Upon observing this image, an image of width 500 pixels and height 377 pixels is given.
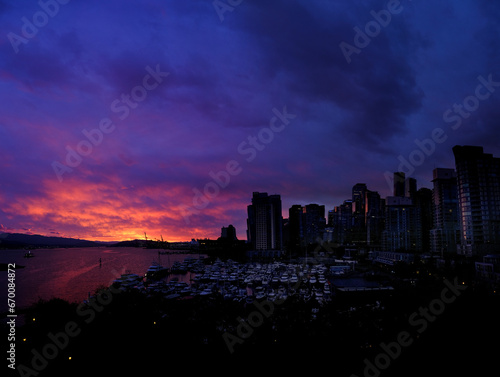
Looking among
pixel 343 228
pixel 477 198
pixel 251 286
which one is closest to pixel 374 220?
pixel 343 228

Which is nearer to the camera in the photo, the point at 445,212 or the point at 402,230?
the point at 445,212

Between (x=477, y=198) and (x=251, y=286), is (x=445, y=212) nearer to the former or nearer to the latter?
(x=477, y=198)

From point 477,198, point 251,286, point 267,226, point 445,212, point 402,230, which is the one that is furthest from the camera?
point 267,226

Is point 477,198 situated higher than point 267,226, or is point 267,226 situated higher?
point 477,198

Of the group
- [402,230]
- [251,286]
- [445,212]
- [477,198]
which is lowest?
[251,286]

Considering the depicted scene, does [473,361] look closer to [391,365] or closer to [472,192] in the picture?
[391,365]

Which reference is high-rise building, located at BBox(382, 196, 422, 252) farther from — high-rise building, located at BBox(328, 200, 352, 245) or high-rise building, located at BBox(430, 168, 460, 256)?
high-rise building, located at BBox(328, 200, 352, 245)

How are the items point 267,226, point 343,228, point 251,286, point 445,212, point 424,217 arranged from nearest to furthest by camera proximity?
1. point 251,286
2. point 445,212
3. point 424,217
4. point 267,226
5. point 343,228

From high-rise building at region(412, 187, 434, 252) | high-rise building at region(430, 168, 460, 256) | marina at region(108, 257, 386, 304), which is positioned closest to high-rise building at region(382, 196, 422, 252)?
high-rise building at region(412, 187, 434, 252)
